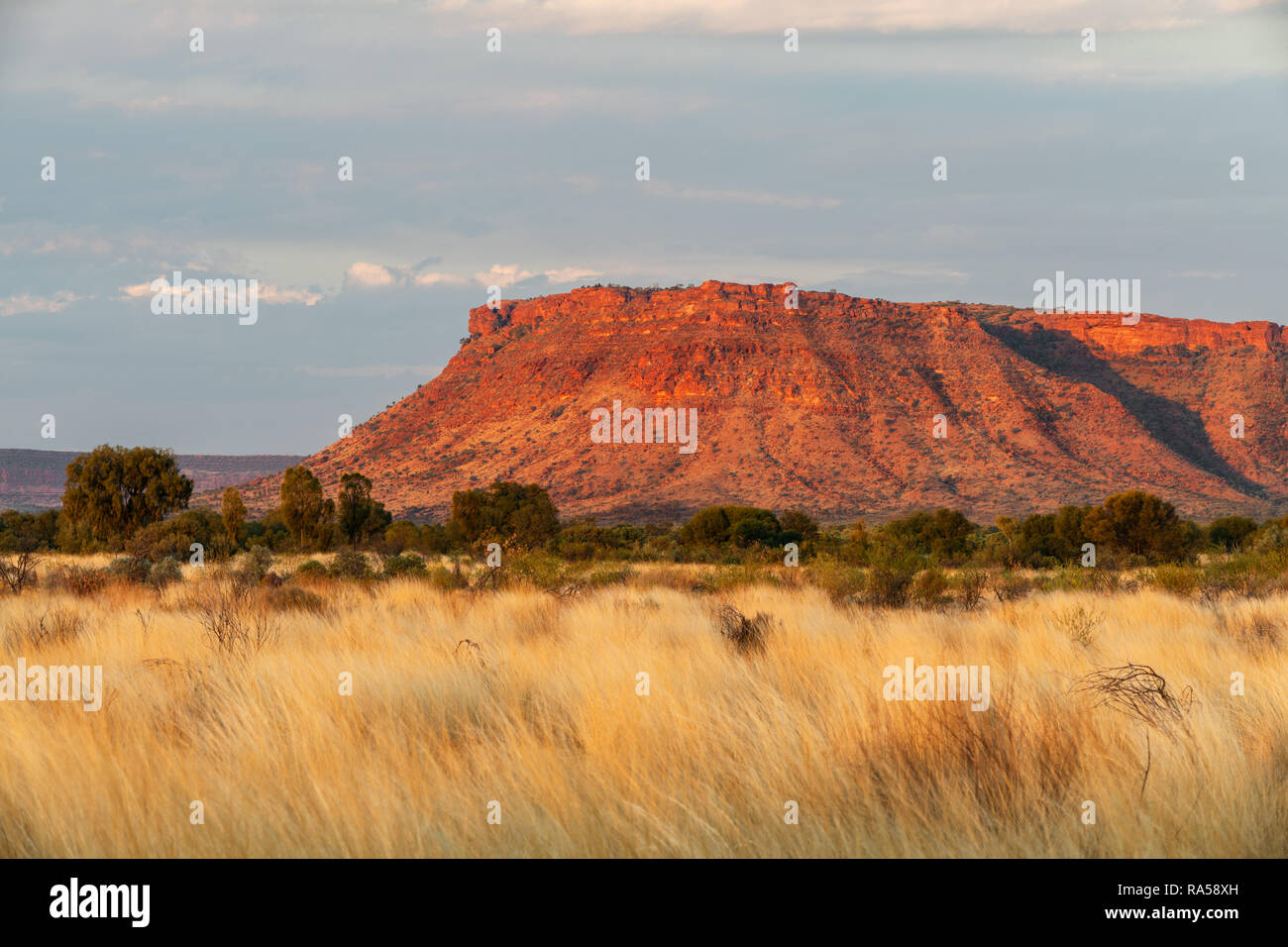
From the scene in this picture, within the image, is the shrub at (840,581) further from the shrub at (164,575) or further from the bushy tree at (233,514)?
the bushy tree at (233,514)

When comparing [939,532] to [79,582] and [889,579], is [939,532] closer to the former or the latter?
[889,579]

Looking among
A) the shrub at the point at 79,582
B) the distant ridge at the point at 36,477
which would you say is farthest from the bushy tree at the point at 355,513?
the distant ridge at the point at 36,477

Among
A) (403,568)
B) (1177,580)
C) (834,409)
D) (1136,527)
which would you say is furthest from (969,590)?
(834,409)

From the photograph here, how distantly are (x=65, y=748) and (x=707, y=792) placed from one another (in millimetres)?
3173

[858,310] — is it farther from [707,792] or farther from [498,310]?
[707,792]

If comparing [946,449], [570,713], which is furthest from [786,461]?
[570,713]

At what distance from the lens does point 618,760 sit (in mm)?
4734

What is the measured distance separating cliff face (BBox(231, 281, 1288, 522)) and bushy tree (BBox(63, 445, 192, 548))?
4711 cm

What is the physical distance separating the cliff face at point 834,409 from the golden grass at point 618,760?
267 ft

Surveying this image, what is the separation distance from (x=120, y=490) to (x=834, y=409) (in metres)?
78.8

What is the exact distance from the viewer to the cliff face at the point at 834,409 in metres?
96.1

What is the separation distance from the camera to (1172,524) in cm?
4131

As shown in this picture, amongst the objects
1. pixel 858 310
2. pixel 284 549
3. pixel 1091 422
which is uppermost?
pixel 858 310

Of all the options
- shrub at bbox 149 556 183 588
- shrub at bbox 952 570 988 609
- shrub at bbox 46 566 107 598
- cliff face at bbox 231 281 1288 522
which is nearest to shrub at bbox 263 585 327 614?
shrub at bbox 149 556 183 588
